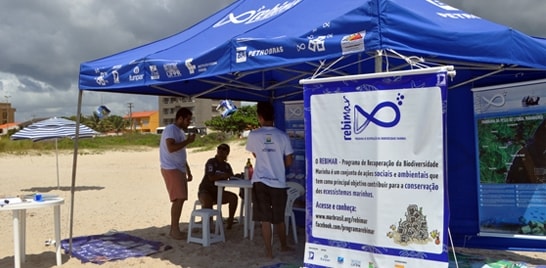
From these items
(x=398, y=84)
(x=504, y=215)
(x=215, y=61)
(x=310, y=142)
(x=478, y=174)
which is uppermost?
(x=215, y=61)

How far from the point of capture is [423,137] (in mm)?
2947

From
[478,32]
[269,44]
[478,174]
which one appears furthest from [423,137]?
[478,174]

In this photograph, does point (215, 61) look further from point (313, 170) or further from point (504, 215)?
point (504, 215)

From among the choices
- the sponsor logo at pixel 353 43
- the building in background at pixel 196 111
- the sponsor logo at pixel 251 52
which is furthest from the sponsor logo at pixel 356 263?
the building in background at pixel 196 111

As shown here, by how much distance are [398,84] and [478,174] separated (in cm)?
294

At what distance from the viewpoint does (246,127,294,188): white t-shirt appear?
4.91 meters

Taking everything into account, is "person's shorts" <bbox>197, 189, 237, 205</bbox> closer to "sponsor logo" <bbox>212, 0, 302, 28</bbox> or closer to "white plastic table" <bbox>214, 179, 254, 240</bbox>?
"white plastic table" <bbox>214, 179, 254, 240</bbox>

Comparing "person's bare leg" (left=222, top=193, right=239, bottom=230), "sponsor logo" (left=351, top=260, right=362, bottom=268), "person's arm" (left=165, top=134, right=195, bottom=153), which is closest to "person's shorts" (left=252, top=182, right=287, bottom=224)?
"person's arm" (left=165, top=134, right=195, bottom=153)

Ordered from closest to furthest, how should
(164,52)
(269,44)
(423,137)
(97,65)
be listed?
(423,137)
(269,44)
(164,52)
(97,65)

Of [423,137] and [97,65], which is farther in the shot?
[97,65]

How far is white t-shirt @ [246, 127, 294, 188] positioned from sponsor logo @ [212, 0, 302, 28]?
3.60 feet

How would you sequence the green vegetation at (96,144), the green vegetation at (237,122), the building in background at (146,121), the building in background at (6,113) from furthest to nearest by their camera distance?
→ the building in background at (6,113) → the building in background at (146,121) → the green vegetation at (237,122) → the green vegetation at (96,144)

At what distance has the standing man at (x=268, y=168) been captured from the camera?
4.92 meters

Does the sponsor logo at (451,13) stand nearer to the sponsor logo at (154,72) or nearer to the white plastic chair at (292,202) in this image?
the sponsor logo at (154,72)
